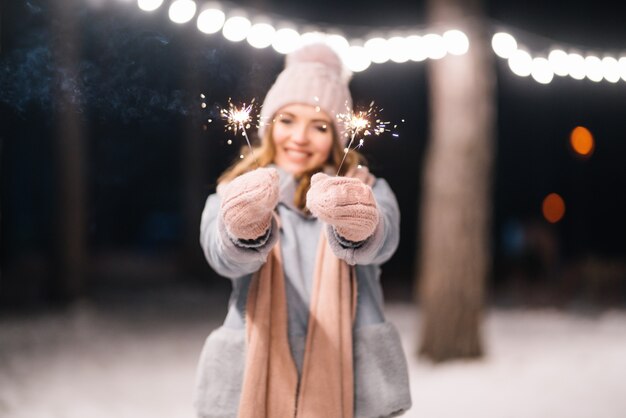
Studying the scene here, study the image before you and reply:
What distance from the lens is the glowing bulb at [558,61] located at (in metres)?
4.66

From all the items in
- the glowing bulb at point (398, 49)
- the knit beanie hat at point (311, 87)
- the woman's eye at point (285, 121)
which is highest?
the glowing bulb at point (398, 49)

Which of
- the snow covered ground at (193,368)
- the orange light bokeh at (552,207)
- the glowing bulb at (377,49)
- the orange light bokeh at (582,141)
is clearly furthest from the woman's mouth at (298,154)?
the orange light bokeh at (552,207)

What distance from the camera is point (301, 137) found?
6.69 feet

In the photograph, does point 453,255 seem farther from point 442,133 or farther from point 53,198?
point 53,198

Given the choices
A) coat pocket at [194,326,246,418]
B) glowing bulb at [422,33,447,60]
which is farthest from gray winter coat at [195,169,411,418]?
glowing bulb at [422,33,447,60]

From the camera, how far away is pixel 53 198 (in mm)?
8719

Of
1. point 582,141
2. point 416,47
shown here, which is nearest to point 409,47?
point 416,47

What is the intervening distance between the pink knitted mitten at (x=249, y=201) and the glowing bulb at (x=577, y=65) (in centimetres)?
363

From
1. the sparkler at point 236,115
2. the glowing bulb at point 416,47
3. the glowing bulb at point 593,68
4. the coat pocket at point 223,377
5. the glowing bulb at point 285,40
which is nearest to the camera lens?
the sparkler at point 236,115

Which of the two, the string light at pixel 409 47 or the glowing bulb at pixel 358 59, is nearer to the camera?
the string light at pixel 409 47

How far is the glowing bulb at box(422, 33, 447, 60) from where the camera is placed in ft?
14.6

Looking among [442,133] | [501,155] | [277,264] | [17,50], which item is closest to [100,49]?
[17,50]

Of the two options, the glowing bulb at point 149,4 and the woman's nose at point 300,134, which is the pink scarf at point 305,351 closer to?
the woman's nose at point 300,134

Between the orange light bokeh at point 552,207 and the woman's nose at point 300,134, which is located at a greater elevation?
the orange light bokeh at point 552,207
